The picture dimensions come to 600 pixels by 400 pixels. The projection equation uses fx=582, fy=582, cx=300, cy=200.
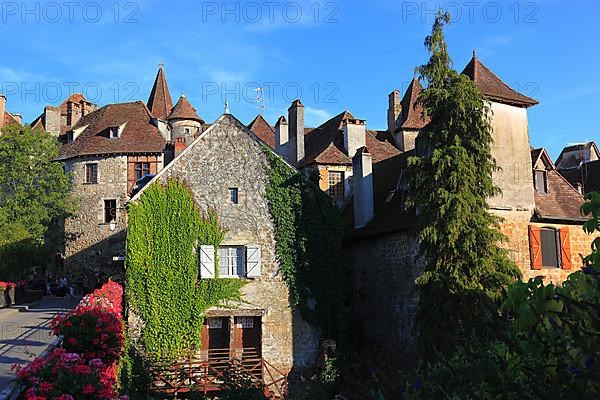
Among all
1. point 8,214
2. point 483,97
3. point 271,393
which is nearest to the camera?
point 483,97

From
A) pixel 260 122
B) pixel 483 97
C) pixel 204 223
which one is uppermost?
pixel 260 122

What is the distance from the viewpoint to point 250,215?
1856cm

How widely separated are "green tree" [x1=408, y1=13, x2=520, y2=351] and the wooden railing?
5326 millimetres

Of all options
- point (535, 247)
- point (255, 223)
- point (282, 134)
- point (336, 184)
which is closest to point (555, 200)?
point (535, 247)

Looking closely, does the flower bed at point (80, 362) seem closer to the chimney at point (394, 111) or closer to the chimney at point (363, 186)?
the chimney at point (363, 186)

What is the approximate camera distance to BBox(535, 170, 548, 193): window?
1819cm

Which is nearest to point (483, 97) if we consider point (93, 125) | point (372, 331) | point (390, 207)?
point (390, 207)

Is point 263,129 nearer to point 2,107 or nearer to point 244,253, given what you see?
point 244,253

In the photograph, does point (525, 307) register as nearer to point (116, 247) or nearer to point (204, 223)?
point (204, 223)

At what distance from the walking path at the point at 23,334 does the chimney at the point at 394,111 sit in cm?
1886

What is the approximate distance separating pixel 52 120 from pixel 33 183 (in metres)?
10.3

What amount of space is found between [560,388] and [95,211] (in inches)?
1379

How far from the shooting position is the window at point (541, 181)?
18188 millimetres

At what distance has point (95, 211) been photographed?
116ft
